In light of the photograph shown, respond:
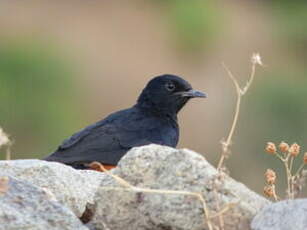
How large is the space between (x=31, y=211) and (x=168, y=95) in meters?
5.14

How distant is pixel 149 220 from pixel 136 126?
459 cm

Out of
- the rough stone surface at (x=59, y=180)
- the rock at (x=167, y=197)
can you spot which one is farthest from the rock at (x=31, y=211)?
the rough stone surface at (x=59, y=180)

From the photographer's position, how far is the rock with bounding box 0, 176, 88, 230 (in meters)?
5.62

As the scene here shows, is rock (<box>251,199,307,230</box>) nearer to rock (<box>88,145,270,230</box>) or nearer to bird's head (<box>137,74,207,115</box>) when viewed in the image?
rock (<box>88,145,270,230</box>)

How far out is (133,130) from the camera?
407 inches

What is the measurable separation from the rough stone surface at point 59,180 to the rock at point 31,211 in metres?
0.61

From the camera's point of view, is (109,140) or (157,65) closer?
(109,140)

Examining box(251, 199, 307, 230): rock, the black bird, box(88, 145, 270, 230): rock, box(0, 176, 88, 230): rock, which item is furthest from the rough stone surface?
the black bird

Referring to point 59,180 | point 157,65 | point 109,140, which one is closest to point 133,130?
point 109,140

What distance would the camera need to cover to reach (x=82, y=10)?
3084 cm

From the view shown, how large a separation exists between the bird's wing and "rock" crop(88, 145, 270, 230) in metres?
3.66

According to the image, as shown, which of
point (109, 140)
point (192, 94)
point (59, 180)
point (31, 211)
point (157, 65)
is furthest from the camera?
point (157, 65)

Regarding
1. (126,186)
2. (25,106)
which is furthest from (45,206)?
(25,106)

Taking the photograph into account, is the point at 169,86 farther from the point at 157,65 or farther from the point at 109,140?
the point at 157,65
